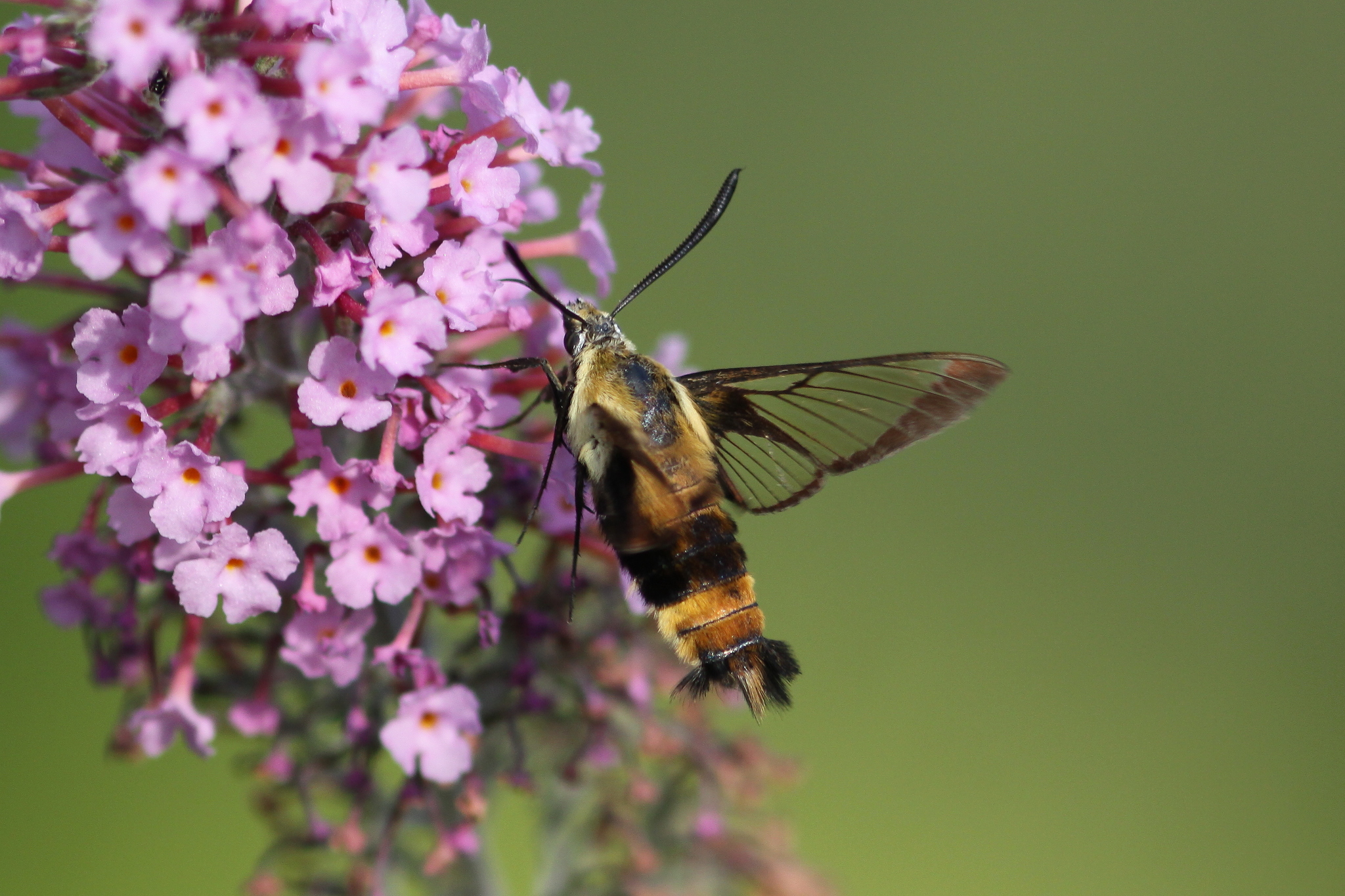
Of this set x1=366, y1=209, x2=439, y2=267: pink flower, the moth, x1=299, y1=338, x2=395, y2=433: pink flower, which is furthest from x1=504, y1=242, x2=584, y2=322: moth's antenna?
x1=299, y1=338, x2=395, y2=433: pink flower

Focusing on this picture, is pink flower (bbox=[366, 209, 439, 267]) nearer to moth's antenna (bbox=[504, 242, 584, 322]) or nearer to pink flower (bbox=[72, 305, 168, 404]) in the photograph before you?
moth's antenna (bbox=[504, 242, 584, 322])

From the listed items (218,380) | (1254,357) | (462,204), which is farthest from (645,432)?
(1254,357)

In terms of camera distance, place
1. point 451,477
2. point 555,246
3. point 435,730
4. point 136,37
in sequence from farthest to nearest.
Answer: point 555,246 < point 435,730 < point 451,477 < point 136,37

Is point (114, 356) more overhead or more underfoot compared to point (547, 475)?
more overhead

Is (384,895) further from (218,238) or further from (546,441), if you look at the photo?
(218,238)

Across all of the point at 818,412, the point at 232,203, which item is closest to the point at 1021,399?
the point at 818,412

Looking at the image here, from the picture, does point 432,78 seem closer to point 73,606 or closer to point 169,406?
point 169,406

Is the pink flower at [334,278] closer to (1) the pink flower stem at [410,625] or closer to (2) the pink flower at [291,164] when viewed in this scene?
(2) the pink flower at [291,164]
